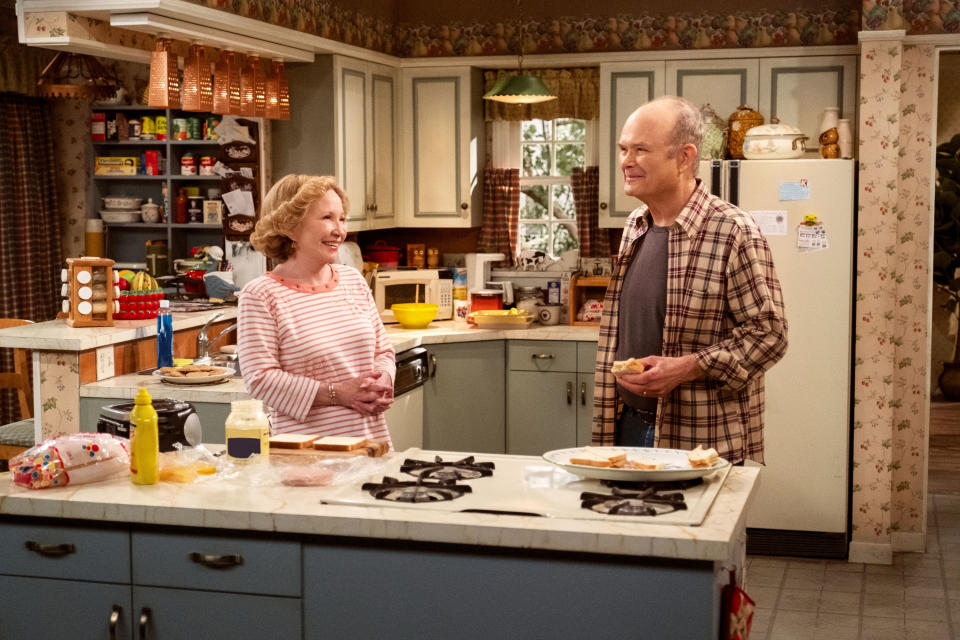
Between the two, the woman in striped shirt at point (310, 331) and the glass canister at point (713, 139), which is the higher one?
the glass canister at point (713, 139)

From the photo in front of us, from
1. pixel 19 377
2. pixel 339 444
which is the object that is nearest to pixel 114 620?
pixel 339 444

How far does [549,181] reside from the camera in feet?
20.6

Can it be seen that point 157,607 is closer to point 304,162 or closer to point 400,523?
point 400,523

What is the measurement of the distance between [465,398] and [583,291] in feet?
2.87

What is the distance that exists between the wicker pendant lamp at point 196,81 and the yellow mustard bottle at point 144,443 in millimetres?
2271

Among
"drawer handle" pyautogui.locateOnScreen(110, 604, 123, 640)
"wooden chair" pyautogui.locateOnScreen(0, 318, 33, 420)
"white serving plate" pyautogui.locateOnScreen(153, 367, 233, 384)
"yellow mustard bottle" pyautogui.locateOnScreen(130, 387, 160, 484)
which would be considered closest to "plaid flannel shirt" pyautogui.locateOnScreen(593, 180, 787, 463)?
"yellow mustard bottle" pyautogui.locateOnScreen(130, 387, 160, 484)

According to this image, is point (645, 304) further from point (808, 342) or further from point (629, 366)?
point (808, 342)

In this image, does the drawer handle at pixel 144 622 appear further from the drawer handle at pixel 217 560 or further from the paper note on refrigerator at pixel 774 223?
the paper note on refrigerator at pixel 774 223

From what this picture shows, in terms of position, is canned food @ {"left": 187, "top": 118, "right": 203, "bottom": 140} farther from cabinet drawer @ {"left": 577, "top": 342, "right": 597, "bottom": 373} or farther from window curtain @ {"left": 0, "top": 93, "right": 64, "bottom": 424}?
cabinet drawer @ {"left": 577, "top": 342, "right": 597, "bottom": 373}

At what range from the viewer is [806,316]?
4.79 meters

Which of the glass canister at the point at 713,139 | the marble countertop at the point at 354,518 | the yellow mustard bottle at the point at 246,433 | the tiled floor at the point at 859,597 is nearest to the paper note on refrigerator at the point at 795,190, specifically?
the glass canister at the point at 713,139

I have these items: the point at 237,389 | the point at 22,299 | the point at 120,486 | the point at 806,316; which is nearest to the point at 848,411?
the point at 806,316

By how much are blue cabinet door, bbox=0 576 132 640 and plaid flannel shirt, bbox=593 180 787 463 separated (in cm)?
130

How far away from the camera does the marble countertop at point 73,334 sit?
149 inches
